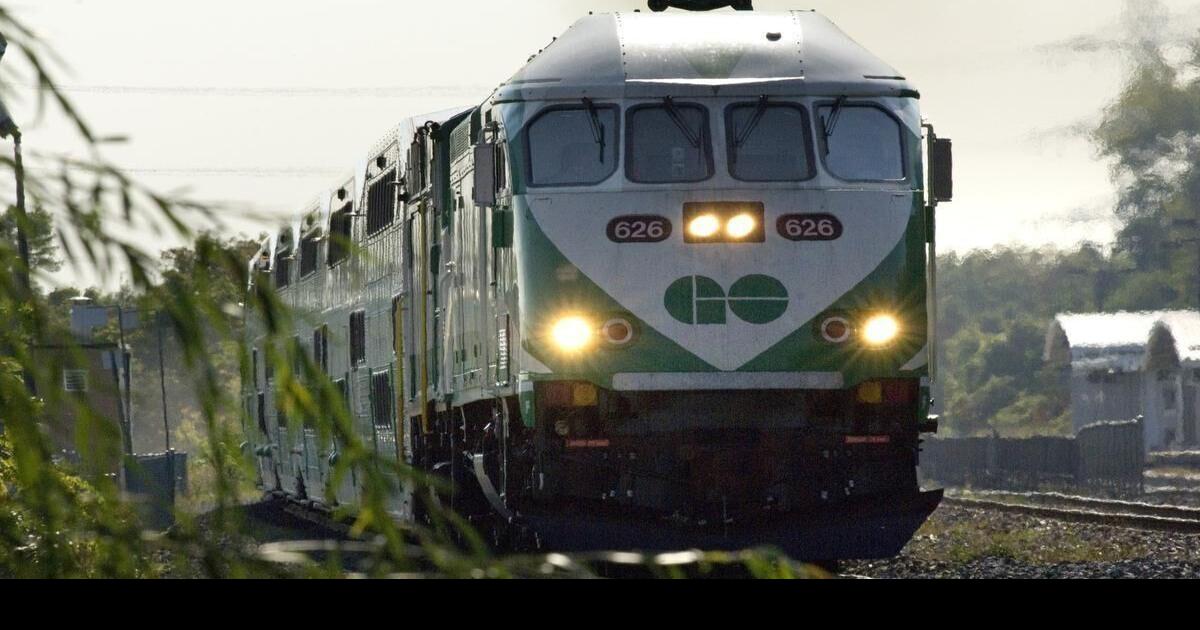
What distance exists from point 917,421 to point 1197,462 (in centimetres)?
3504

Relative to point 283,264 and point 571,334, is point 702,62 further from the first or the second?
point 283,264

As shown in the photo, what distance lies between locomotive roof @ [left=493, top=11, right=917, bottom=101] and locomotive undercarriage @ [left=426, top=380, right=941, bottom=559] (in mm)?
1874

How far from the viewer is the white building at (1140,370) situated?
5231cm

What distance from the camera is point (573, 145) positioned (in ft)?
43.2

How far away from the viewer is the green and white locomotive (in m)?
12.8

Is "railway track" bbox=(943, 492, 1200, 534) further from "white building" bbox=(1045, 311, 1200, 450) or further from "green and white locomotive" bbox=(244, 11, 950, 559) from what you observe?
"white building" bbox=(1045, 311, 1200, 450)

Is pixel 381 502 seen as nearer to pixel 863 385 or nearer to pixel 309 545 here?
pixel 309 545

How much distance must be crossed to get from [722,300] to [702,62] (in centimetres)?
158

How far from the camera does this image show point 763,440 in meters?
12.9

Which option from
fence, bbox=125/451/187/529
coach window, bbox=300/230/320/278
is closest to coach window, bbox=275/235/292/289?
coach window, bbox=300/230/320/278

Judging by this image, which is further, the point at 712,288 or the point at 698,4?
the point at 698,4

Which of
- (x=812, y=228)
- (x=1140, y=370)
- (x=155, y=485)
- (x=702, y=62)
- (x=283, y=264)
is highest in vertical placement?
(x=702, y=62)

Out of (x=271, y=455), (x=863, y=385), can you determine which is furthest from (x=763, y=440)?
(x=271, y=455)

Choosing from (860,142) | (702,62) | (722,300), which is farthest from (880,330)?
(702,62)
